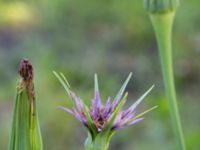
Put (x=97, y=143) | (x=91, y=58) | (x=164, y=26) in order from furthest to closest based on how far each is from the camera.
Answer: (x=91, y=58) < (x=164, y=26) < (x=97, y=143)

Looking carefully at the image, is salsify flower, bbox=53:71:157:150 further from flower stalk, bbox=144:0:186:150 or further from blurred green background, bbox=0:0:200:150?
blurred green background, bbox=0:0:200:150

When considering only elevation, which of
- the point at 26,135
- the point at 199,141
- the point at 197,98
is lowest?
the point at 197,98

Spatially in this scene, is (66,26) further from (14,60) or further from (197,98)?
(197,98)

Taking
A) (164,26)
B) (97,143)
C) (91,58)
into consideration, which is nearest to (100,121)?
(97,143)

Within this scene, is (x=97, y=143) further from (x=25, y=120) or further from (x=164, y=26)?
(x=164, y=26)

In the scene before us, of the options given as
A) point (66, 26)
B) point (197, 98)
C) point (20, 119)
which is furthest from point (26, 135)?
point (66, 26)

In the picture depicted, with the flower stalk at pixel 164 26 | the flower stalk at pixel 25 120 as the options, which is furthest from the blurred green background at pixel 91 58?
the flower stalk at pixel 25 120
